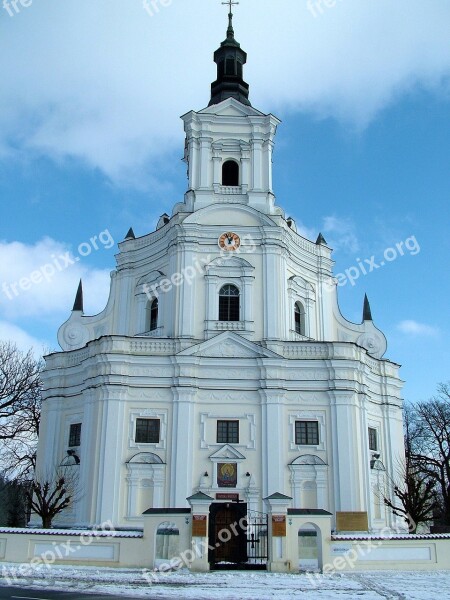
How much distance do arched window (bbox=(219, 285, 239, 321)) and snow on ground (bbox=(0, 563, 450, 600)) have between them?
14436 millimetres

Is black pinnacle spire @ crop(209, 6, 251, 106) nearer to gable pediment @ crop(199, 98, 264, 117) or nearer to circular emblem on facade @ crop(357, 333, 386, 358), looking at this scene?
gable pediment @ crop(199, 98, 264, 117)

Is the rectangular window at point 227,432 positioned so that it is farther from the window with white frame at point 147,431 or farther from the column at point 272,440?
the window with white frame at point 147,431

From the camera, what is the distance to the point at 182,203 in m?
34.6

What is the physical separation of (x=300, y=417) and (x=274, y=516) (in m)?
9.85

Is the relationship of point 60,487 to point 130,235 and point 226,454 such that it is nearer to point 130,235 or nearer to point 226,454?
point 226,454

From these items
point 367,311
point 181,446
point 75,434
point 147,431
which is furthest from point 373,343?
point 75,434

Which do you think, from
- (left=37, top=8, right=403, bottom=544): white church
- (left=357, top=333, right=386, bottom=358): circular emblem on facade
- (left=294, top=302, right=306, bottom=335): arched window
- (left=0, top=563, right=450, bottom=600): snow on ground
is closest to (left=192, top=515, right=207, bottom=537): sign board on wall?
(left=0, top=563, right=450, bottom=600): snow on ground

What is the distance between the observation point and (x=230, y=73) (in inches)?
1560

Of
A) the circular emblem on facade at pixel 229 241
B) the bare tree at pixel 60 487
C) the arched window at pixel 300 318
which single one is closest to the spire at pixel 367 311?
the arched window at pixel 300 318

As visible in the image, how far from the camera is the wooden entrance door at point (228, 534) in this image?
21.2 metres

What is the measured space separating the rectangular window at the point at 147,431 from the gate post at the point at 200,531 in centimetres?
908

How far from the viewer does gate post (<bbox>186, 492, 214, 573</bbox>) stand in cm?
1945

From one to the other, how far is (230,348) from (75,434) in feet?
27.7

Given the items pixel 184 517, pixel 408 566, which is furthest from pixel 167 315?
pixel 408 566
